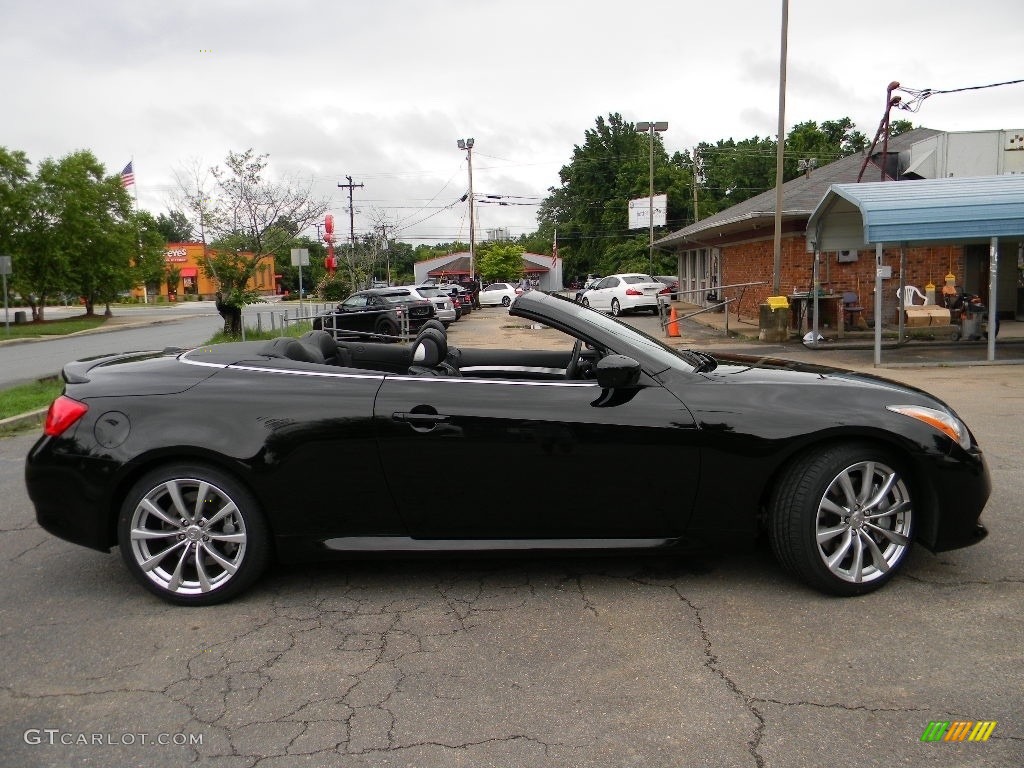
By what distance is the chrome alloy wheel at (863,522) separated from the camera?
368cm

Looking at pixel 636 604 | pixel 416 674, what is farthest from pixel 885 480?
pixel 416 674

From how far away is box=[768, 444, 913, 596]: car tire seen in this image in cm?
366

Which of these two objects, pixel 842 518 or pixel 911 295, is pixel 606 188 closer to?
pixel 911 295

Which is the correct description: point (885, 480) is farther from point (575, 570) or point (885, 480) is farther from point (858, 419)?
point (575, 570)

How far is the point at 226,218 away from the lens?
22234 millimetres

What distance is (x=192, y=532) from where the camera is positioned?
379cm

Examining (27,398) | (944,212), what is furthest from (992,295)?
(27,398)

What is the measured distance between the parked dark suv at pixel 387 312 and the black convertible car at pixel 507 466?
60.4ft

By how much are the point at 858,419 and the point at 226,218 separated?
69.6 ft

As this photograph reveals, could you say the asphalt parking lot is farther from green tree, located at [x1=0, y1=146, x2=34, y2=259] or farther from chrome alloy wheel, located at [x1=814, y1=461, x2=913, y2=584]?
green tree, located at [x1=0, y1=146, x2=34, y2=259]

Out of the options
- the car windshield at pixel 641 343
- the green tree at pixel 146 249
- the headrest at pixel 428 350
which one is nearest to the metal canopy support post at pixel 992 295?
the car windshield at pixel 641 343

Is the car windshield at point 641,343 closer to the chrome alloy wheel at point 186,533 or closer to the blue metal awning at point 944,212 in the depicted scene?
the chrome alloy wheel at point 186,533

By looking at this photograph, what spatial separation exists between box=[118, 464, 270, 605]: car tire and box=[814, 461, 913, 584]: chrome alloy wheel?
255cm

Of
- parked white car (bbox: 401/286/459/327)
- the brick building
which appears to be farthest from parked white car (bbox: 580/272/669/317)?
parked white car (bbox: 401/286/459/327)
